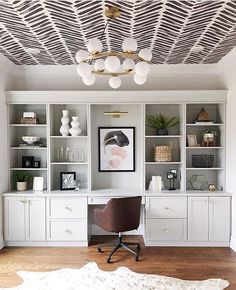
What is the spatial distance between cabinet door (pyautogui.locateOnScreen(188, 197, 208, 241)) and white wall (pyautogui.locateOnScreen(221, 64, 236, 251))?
0.39 m

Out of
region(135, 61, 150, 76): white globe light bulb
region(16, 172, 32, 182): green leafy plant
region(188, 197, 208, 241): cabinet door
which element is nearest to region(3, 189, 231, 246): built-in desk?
region(188, 197, 208, 241): cabinet door

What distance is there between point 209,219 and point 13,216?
2.91 meters

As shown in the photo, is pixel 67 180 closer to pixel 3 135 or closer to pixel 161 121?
pixel 3 135

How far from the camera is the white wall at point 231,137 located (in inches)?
172

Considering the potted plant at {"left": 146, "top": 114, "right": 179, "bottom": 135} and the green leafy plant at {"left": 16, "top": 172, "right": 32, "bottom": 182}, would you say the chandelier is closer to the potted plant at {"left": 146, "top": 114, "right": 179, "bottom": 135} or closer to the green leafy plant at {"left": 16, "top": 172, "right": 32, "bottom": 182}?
the potted plant at {"left": 146, "top": 114, "right": 179, "bottom": 135}

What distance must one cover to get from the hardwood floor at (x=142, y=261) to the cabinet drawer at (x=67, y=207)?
1.59ft

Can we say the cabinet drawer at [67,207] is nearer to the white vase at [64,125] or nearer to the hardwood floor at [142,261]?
the hardwood floor at [142,261]

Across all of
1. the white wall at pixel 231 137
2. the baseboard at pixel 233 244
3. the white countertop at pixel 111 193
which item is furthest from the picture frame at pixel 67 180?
the baseboard at pixel 233 244

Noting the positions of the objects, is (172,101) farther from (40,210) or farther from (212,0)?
(40,210)

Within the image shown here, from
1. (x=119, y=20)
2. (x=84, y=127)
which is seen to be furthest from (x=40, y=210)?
(x=119, y=20)

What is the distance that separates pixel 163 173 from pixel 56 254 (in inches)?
82.7

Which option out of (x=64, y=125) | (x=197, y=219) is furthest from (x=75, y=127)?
(x=197, y=219)

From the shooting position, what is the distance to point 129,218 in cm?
405

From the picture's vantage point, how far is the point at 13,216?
4531 mm
